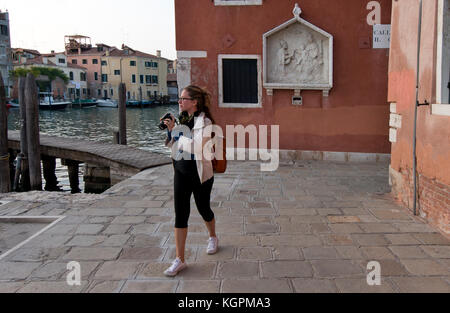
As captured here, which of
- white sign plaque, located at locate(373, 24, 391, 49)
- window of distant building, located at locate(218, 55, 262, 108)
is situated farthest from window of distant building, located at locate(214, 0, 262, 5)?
white sign plaque, located at locate(373, 24, 391, 49)

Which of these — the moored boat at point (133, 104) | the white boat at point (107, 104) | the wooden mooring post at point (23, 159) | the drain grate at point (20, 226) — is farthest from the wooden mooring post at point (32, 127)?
the moored boat at point (133, 104)

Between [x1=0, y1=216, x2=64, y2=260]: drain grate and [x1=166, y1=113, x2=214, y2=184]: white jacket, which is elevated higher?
[x1=166, y1=113, x2=214, y2=184]: white jacket

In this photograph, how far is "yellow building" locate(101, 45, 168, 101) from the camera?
216 feet

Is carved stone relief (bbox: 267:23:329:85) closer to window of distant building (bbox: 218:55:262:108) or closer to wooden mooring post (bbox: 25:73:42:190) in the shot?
window of distant building (bbox: 218:55:262:108)

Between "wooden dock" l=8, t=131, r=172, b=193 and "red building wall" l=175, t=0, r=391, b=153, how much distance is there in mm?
2215

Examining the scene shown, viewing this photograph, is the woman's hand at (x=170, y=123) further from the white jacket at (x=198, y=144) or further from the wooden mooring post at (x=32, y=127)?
the wooden mooring post at (x=32, y=127)

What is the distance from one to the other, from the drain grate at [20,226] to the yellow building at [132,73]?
59.9 metres

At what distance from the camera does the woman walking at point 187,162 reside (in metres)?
3.67

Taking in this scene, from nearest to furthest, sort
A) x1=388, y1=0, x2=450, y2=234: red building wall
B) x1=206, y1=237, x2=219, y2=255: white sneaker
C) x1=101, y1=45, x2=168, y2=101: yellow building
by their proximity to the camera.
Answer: x1=206, y1=237, x2=219, y2=255: white sneaker → x1=388, y1=0, x2=450, y2=234: red building wall → x1=101, y1=45, x2=168, y2=101: yellow building

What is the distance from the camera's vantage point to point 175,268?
365 cm

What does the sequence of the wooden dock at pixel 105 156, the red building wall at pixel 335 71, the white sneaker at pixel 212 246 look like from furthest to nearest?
1. the wooden dock at pixel 105 156
2. the red building wall at pixel 335 71
3. the white sneaker at pixel 212 246
